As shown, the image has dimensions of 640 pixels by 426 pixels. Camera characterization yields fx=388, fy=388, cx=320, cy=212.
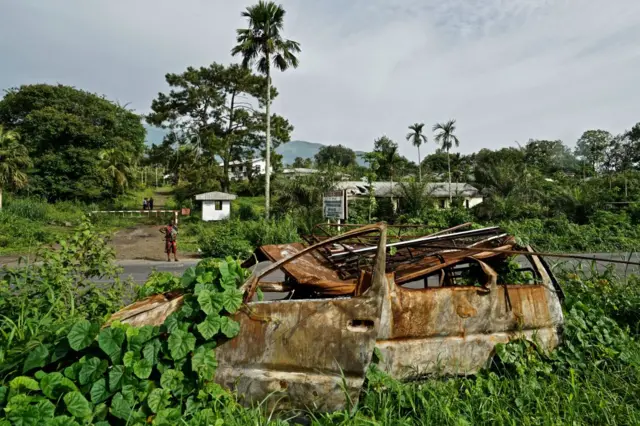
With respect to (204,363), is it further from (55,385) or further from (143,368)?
(55,385)

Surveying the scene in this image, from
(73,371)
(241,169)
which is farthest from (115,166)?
(73,371)

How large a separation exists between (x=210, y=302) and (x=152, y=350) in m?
0.45

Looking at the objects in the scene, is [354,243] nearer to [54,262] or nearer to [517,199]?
[54,262]

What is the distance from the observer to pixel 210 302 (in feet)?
8.41

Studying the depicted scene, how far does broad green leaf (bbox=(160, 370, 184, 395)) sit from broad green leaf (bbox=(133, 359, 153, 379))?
3.9 inches

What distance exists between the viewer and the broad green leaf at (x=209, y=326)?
247 centimetres

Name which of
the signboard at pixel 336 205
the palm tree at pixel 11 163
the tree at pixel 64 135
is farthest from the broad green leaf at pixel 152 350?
the tree at pixel 64 135

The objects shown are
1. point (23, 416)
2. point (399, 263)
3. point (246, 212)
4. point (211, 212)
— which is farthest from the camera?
point (246, 212)

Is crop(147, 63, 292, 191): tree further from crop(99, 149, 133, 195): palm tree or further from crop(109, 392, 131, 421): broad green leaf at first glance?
crop(109, 392, 131, 421): broad green leaf

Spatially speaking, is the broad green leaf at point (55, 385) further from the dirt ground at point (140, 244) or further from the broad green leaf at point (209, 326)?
the dirt ground at point (140, 244)

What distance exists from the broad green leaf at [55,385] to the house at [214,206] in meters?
28.7

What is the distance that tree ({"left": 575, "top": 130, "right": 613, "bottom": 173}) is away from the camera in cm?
A: 6190

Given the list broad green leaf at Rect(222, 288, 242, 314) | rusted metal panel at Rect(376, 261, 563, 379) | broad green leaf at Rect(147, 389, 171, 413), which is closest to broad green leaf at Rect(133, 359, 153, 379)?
broad green leaf at Rect(147, 389, 171, 413)

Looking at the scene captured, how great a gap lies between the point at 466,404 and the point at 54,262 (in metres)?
3.92
